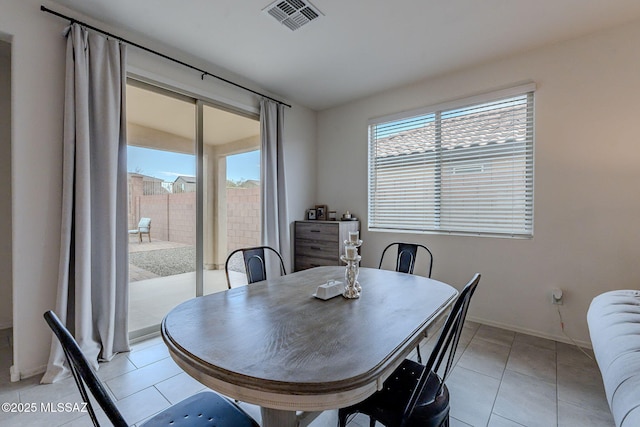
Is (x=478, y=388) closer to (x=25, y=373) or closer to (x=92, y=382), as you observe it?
(x=92, y=382)

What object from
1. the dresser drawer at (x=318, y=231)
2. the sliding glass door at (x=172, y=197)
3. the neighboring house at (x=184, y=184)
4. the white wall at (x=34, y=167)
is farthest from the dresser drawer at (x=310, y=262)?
the white wall at (x=34, y=167)

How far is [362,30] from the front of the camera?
2387mm

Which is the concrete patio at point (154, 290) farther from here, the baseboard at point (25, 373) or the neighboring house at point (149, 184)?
Answer: the baseboard at point (25, 373)

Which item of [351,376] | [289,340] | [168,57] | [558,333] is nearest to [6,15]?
[168,57]

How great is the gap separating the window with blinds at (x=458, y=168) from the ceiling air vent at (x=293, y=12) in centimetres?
168

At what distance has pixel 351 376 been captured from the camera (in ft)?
2.74

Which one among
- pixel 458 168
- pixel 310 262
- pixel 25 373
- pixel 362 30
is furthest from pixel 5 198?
pixel 458 168

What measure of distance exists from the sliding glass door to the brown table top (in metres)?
1.65

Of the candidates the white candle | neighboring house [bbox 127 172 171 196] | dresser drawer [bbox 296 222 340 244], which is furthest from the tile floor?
dresser drawer [bbox 296 222 340 244]

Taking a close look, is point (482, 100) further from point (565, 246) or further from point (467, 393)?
point (467, 393)

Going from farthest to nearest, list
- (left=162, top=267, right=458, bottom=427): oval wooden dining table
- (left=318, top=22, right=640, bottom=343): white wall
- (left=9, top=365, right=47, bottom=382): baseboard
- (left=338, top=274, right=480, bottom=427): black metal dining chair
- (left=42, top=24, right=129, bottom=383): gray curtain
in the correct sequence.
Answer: (left=318, top=22, right=640, bottom=343): white wall → (left=42, top=24, right=129, bottom=383): gray curtain → (left=9, top=365, right=47, bottom=382): baseboard → (left=338, top=274, right=480, bottom=427): black metal dining chair → (left=162, top=267, right=458, bottom=427): oval wooden dining table

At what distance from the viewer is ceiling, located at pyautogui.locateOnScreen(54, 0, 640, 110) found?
2.11 m

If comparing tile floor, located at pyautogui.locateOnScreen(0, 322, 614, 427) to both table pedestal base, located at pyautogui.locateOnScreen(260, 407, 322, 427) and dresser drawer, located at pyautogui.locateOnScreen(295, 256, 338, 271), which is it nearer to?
table pedestal base, located at pyautogui.locateOnScreen(260, 407, 322, 427)

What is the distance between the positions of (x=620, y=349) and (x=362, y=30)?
2.62 meters
